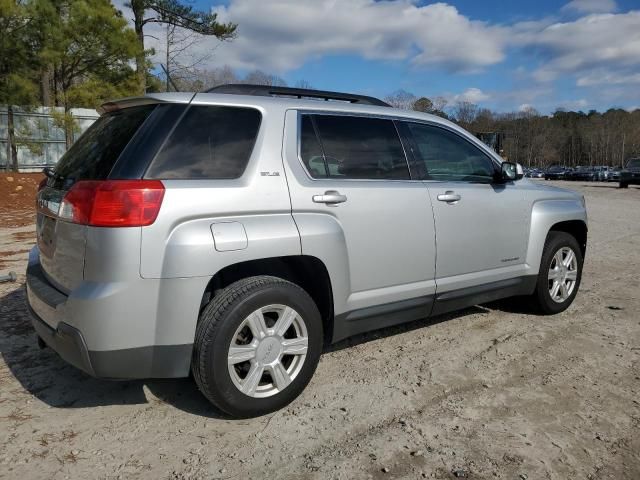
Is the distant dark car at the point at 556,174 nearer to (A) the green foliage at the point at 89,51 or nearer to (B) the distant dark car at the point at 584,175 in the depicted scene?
(B) the distant dark car at the point at 584,175

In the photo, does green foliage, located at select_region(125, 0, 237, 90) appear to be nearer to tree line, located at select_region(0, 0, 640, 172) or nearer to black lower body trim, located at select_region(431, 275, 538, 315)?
tree line, located at select_region(0, 0, 640, 172)

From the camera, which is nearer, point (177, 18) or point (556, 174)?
point (177, 18)

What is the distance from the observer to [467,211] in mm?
4059

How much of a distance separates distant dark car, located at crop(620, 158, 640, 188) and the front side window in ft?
101

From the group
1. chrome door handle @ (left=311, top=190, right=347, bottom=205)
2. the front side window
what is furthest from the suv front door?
chrome door handle @ (left=311, top=190, right=347, bottom=205)

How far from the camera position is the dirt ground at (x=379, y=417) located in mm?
2596

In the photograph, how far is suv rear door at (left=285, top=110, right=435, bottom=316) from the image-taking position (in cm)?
321

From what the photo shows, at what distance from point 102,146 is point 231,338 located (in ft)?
4.39

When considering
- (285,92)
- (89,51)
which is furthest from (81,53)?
(285,92)

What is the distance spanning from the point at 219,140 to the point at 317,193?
67 centimetres

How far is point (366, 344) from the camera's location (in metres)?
4.21

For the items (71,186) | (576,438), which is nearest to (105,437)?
(71,186)

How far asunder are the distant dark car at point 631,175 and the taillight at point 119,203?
33.4 metres

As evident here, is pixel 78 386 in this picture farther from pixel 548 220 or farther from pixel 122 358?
pixel 548 220
